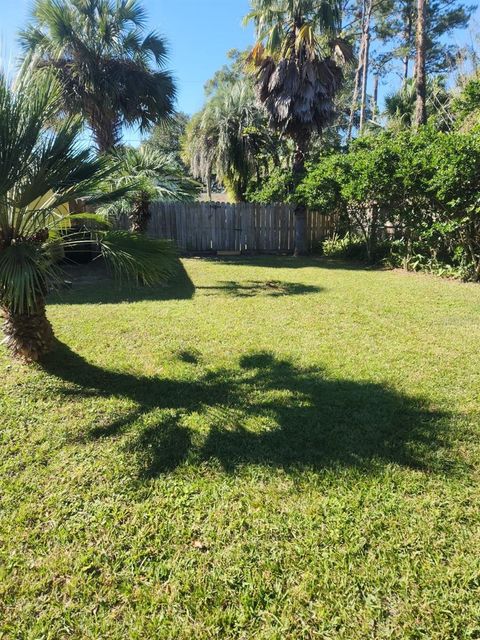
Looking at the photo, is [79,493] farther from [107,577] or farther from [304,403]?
[304,403]

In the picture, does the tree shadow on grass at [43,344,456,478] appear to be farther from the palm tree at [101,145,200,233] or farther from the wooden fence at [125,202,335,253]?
the wooden fence at [125,202,335,253]

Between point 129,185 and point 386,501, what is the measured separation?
3.35 m

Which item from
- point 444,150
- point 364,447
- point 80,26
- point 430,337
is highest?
point 80,26

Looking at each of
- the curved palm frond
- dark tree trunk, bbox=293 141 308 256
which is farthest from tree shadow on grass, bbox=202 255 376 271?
the curved palm frond

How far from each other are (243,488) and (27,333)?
2.57 metres

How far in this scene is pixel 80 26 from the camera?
1058 centimetres

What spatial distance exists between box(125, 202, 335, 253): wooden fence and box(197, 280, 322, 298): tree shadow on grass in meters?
5.49

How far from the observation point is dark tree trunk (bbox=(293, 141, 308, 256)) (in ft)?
39.6

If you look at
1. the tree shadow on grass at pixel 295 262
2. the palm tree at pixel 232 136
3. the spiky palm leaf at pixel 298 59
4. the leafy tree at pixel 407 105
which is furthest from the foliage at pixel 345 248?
the leafy tree at pixel 407 105

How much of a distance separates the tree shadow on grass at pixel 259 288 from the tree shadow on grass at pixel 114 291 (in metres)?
0.58

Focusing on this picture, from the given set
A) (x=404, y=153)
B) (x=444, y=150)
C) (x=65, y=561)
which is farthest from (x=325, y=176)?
(x=65, y=561)

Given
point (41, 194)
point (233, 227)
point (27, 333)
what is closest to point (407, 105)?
point (233, 227)

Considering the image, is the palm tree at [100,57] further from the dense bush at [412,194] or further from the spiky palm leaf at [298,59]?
the dense bush at [412,194]

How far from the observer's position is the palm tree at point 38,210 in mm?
2729
